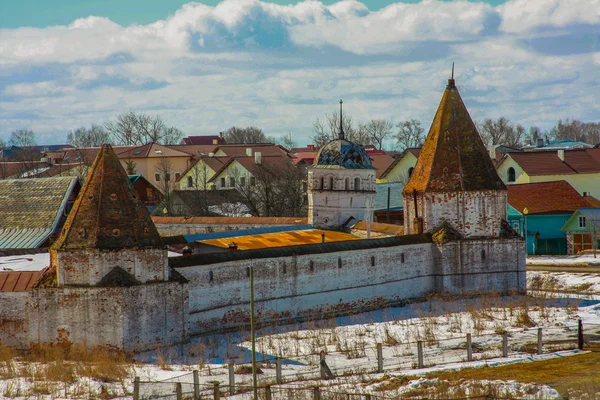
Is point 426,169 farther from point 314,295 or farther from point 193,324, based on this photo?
point 193,324

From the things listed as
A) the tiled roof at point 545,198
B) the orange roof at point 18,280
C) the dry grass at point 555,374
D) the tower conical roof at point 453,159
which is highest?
the tower conical roof at point 453,159

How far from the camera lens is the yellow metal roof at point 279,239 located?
3644 cm

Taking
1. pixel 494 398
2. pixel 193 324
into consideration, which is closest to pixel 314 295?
pixel 193 324

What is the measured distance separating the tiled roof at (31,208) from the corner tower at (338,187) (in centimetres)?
968

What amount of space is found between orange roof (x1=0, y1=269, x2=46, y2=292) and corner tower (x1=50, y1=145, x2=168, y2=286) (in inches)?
27.4

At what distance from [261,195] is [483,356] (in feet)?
126

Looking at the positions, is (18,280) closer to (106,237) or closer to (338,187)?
(106,237)

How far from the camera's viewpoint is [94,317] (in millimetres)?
26781

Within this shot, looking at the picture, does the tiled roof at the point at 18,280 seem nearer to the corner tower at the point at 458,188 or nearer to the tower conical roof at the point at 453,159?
the corner tower at the point at 458,188

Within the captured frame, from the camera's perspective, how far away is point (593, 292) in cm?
3750

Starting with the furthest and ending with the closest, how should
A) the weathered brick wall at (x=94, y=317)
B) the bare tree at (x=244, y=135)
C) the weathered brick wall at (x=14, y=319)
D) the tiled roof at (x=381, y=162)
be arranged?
1. the bare tree at (x=244, y=135)
2. the tiled roof at (x=381, y=162)
3. the weathered brick wall at (x=14, y=319)
4. the weathered brick wall at (x=94, y=317)

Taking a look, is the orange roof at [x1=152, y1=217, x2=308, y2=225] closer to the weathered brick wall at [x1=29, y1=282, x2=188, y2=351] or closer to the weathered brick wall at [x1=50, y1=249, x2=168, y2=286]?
the weathered brick wall at [x1=50, y1=249, x2=168, y2=286]

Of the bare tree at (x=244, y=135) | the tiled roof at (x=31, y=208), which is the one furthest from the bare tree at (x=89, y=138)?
the tiled roof at (x=31, y=208)

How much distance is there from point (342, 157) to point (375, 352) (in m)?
17.8
